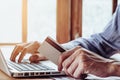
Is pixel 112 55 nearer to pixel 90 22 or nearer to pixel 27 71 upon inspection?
pixel 27 71

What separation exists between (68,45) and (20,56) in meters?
0.23

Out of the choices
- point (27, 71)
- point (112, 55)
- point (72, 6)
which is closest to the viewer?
point (27, 71)

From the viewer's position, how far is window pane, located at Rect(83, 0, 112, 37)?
101 inches

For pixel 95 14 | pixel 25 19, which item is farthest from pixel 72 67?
pixel 95 14

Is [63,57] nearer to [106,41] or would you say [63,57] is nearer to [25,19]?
[106,41]

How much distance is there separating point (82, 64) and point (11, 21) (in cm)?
166

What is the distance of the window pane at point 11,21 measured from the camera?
92.2 inches

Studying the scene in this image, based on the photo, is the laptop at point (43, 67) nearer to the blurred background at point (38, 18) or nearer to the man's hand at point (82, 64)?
the man's hand at point (82, 64)

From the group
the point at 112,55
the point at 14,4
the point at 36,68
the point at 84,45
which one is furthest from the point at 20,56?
the point at 14,4

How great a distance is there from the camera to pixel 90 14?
8.46ft

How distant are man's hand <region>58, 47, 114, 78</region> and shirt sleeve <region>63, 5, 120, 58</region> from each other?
0.45 meters

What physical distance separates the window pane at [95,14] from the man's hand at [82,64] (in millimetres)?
1766

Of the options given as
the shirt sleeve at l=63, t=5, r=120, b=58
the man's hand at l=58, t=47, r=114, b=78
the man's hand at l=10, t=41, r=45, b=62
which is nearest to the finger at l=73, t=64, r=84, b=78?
the man's hand at l=58, t=47, r=114, b=78

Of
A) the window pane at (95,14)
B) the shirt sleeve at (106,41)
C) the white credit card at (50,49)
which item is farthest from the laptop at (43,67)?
the window pane at (95,14)
